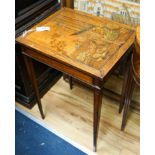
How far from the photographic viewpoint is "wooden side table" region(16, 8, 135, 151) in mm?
1043

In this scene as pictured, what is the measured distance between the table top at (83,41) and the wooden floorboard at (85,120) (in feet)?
1.97

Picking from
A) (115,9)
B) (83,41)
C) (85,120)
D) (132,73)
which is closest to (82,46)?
(83,41)

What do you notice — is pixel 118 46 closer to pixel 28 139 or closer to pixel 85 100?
pixel 85 100

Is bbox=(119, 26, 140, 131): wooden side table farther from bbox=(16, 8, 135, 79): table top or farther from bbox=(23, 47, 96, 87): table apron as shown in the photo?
bbox=(23, 47, 96, 87): table apron

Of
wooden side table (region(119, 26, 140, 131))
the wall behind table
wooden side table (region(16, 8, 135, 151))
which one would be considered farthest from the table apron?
the wall behind table

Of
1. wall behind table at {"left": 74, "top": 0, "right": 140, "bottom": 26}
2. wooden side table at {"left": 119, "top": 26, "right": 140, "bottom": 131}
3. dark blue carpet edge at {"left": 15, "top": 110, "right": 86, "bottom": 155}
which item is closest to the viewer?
wooden side table at {"left": 119, "top": 26, "right": 140, "bottom": 131}

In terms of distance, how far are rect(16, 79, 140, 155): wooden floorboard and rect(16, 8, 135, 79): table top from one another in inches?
23.7

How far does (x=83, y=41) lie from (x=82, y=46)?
39mm

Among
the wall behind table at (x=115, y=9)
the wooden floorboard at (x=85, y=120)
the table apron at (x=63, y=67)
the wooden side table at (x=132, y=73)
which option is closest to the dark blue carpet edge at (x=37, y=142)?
the wooden floorboard at (x=85, y=120)

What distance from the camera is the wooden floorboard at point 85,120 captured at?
144 centimetres

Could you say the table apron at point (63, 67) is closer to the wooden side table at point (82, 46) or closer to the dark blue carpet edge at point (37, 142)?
the wooden side table at point (82, 46)

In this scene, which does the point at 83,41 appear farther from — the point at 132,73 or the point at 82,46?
the point at 132,73
